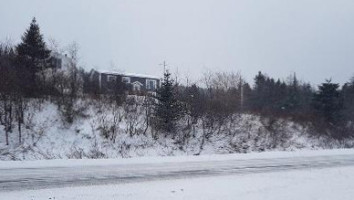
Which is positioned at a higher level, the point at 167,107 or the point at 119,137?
the point at 167,107

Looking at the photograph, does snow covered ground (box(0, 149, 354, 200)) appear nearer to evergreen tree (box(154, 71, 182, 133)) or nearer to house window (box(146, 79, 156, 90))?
evergreen tree (box(154, 71, 182, 133))

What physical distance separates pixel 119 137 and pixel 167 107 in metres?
5.34

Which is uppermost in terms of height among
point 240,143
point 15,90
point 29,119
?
point 15,90

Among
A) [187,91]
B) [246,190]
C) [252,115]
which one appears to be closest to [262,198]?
[246,190]

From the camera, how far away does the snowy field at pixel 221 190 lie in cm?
1112

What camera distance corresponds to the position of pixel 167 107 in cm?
3391

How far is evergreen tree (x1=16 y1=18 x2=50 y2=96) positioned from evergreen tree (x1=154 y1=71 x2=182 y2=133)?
9.54 metres

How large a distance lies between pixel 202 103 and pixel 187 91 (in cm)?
200

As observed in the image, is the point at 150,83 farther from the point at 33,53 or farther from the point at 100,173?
the point at 100,173

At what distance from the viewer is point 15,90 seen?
28688mm

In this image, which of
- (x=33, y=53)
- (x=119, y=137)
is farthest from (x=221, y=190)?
(x=33, y=53)

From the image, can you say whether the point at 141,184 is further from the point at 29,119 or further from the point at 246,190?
the point at 29,119

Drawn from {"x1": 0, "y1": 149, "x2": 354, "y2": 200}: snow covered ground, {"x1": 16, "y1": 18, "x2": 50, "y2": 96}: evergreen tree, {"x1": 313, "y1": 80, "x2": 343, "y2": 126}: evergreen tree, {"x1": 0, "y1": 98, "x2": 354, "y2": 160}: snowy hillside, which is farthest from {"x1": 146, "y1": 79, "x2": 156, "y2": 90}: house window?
{"x1": 0, "y1": 149, "x2": 354, "y2": 200}: snow covered ground

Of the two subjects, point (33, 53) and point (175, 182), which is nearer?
point (175, 182)
